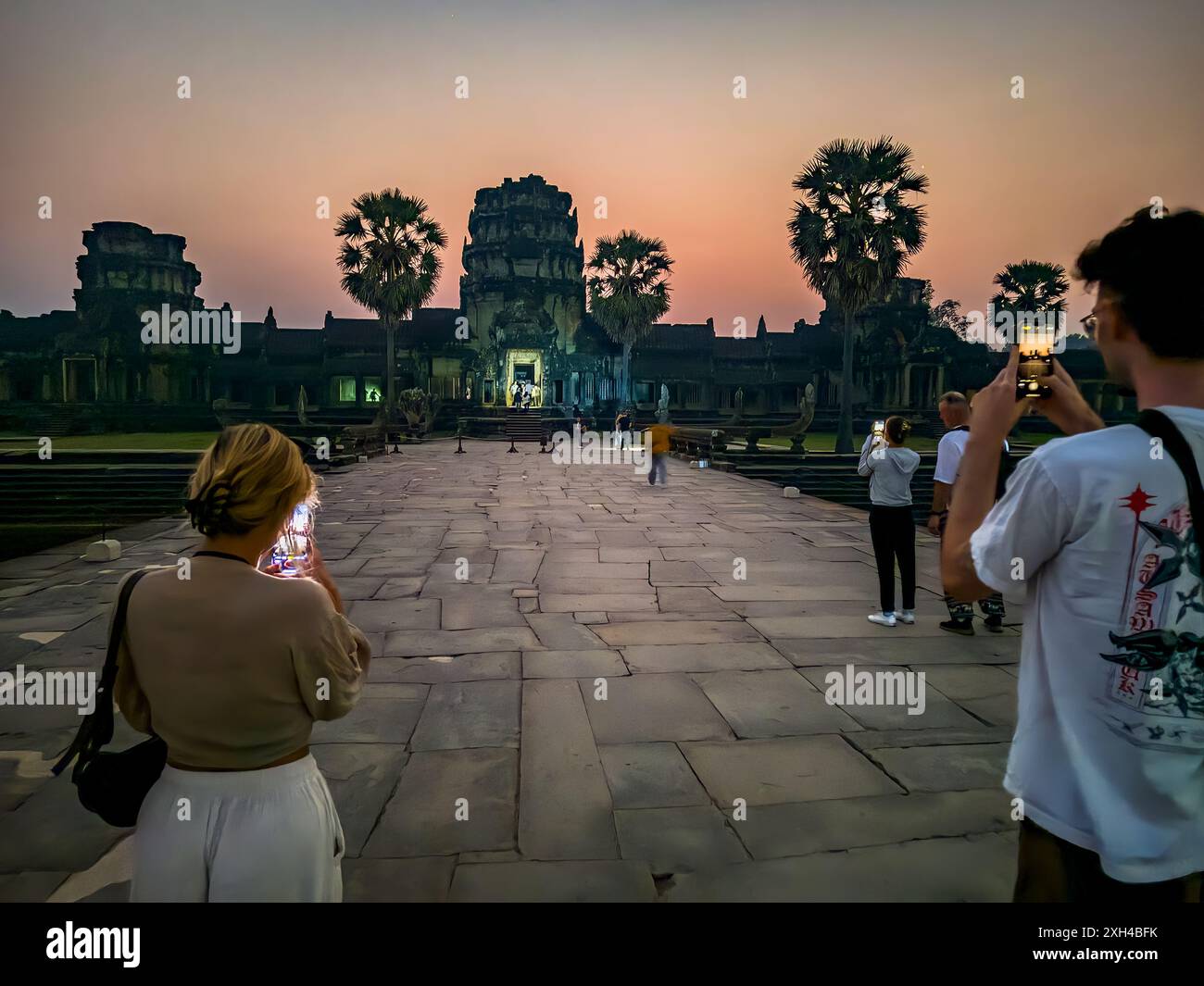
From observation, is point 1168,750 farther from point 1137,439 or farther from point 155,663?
point 155,663

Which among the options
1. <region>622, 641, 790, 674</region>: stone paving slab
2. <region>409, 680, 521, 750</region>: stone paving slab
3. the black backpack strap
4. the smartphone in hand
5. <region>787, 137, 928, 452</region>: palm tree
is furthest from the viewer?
<region>787, 137, 928, 452</region>: palm tree

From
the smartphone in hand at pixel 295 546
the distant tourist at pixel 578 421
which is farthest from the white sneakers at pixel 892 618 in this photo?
the distant tourist at pixel 578 421

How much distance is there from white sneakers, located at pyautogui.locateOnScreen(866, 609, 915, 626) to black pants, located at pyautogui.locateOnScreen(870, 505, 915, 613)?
0.05 metres

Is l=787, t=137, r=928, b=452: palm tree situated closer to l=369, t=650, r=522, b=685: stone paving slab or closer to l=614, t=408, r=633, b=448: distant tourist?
l=614, t=408, r=633, b=448: distant tourist

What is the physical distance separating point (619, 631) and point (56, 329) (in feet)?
216

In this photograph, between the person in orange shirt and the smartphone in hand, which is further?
the person in orange shirt

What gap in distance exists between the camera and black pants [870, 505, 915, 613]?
5707 millimetres

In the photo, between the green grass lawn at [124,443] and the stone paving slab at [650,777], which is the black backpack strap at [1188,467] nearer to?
the stone paving slab at [650,777]

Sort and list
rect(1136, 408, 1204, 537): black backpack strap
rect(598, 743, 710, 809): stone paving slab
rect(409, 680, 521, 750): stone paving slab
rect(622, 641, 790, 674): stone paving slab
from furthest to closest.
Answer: rect(622, 641, 790, 674): stone paving slab → rect(409, 680, 521, 750): stone paving slab → rect(598, 743, 710, 809): stone paving slab → rect(1136, 408, 1204, 537): black backpack strap

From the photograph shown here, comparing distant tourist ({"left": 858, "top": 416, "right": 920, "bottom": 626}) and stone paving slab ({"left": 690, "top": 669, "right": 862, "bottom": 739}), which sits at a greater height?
distant tourist ({"left": 858, "top": 416, "right": 920, "bottom": 626})

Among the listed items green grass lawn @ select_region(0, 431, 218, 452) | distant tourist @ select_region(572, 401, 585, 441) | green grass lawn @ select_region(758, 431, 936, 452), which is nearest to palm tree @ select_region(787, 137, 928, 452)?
green grass lawn @ select_region(758, 431, 936, 452)

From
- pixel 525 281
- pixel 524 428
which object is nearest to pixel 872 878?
pixel 524 428

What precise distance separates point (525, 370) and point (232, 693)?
45745 millimetres
